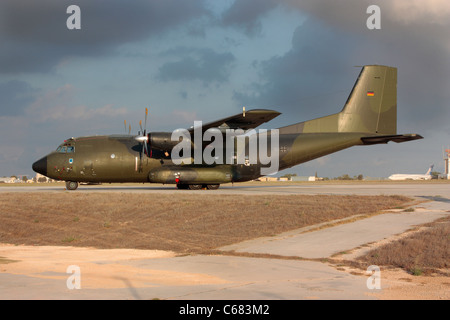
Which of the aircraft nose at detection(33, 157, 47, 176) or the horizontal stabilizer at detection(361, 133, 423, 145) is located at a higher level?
the horizontal stabilizer at detection(361, 133, 423, 145)

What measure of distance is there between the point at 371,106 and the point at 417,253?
24.0m

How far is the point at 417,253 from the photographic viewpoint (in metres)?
10.8

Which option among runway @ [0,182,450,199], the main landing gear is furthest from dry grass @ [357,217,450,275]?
the main landing gear

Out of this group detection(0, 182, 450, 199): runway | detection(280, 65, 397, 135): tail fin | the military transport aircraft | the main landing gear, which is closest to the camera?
detection(0, 182, 450, 199): runway

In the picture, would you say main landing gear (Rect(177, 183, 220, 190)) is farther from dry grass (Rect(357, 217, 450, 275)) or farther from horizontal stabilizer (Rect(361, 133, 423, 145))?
dry grass (Rect(357, 217, 450, 275))

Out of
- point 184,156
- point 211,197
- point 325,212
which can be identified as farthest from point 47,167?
point 325,212

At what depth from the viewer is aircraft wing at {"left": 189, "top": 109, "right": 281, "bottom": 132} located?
27250 mm

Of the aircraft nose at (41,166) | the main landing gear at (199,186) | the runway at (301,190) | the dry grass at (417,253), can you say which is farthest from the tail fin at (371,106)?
the dry grass at (417,253)

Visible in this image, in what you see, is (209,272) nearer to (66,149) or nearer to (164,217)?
(164,217)

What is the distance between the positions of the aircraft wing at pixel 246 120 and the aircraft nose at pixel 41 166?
1057 centimetres

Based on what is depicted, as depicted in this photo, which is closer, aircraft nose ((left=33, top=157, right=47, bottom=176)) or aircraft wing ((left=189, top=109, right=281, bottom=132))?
aircraft wing ((left=189, top=109, right=281, bottom=132))

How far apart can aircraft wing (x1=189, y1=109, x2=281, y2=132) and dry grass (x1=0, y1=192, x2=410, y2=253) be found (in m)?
6.41

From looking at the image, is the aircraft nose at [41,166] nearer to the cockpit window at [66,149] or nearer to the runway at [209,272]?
the cockpit window at [66,149]
